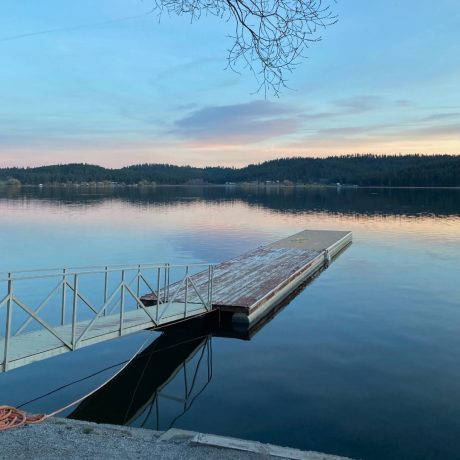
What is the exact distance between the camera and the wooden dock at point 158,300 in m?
7.91

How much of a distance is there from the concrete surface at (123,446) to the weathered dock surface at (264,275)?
6677 mm

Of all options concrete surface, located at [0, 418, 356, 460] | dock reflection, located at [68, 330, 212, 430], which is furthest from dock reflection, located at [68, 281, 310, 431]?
concrete surface, located at [0, 418, 356, 460]

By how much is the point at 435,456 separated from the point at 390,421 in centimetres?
97

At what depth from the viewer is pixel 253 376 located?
934cm

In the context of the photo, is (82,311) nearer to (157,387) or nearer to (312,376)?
(157,387)

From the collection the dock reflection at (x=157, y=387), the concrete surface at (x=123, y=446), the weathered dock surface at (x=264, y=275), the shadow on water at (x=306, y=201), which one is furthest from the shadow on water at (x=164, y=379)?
the shadow on water at (x=306, y=201)

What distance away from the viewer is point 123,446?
17.9ft

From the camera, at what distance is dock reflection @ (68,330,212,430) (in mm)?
7781

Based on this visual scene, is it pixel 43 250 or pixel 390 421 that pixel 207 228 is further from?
pixel 390 421

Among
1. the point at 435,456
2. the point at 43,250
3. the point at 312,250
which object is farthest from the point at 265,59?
the point at 43,250

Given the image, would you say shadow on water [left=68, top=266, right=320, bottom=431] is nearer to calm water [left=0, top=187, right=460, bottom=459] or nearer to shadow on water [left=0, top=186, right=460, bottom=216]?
calm water [left=0, top=187, right=460, bottom=459]

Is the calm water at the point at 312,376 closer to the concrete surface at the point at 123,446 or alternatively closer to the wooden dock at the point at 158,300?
the wooden dock at the point at 158,300

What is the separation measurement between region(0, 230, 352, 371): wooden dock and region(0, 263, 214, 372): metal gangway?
0.01 meters

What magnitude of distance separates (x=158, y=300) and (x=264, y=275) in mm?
6498
